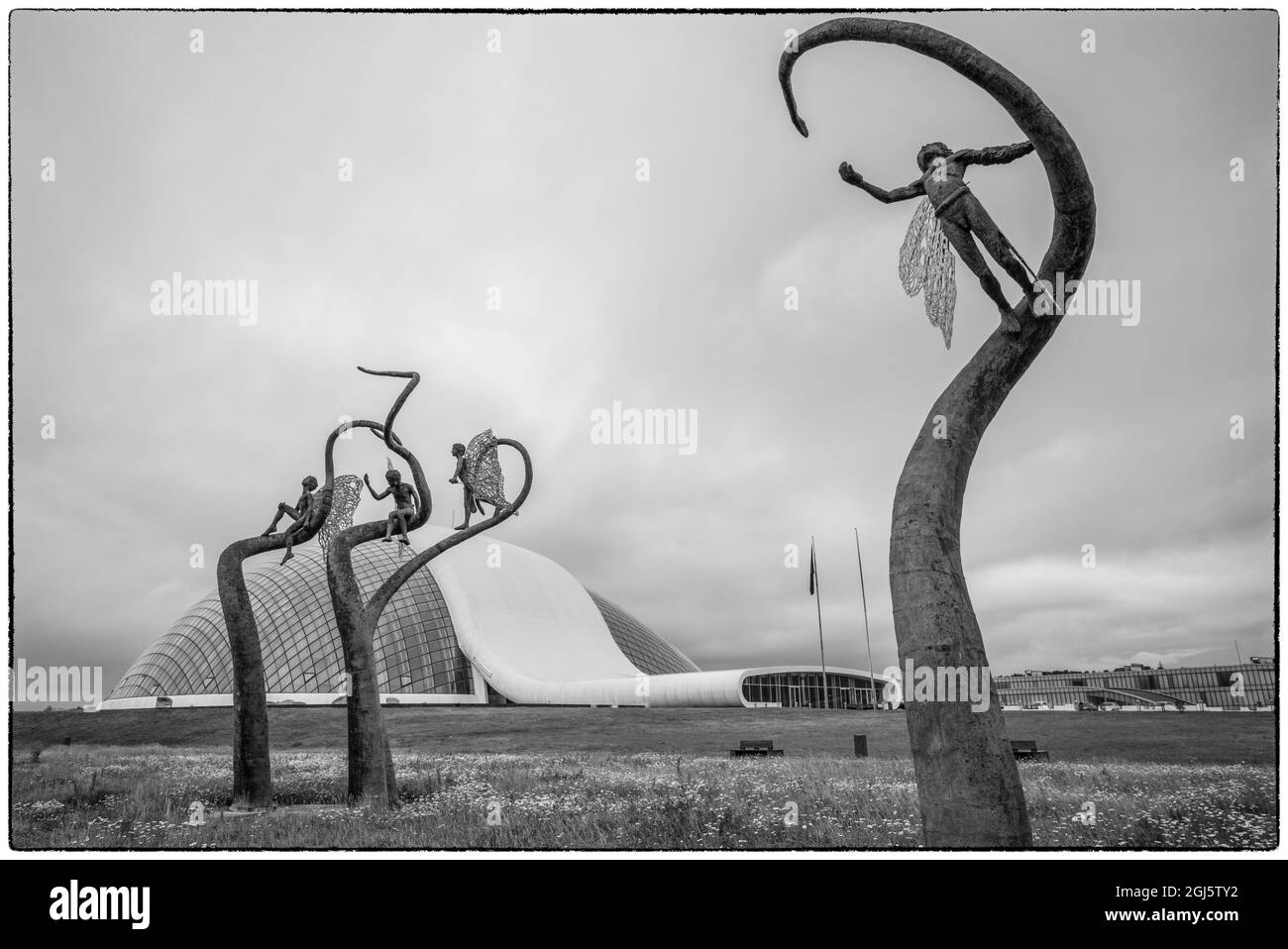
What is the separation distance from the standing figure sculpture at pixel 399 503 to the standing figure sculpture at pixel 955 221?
21.8 feet

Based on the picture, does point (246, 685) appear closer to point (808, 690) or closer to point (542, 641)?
point (542, 641)

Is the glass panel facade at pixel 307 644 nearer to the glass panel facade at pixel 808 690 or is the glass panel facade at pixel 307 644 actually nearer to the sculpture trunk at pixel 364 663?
the glass panel facade at pixel 808 690

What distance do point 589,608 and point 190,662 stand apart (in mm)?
16280

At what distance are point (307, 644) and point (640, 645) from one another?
50.5 ft

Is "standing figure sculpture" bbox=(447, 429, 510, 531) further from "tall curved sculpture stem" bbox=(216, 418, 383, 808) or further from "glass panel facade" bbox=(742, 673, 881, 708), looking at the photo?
"glass panel facade" bbox=(742, 673, 881, 708)

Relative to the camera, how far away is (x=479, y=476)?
1077 centimetres

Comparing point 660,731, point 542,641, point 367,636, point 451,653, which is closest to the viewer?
point 367,636

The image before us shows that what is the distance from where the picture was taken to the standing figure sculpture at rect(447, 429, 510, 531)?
10641 mm

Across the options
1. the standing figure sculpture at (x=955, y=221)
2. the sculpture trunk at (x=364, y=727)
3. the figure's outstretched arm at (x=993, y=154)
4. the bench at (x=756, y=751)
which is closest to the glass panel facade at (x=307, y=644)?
the bench at (x=756, y=751)

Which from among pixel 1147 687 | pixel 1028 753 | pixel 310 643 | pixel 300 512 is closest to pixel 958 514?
pixel 300 512

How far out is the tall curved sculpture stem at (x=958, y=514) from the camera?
172 inches
